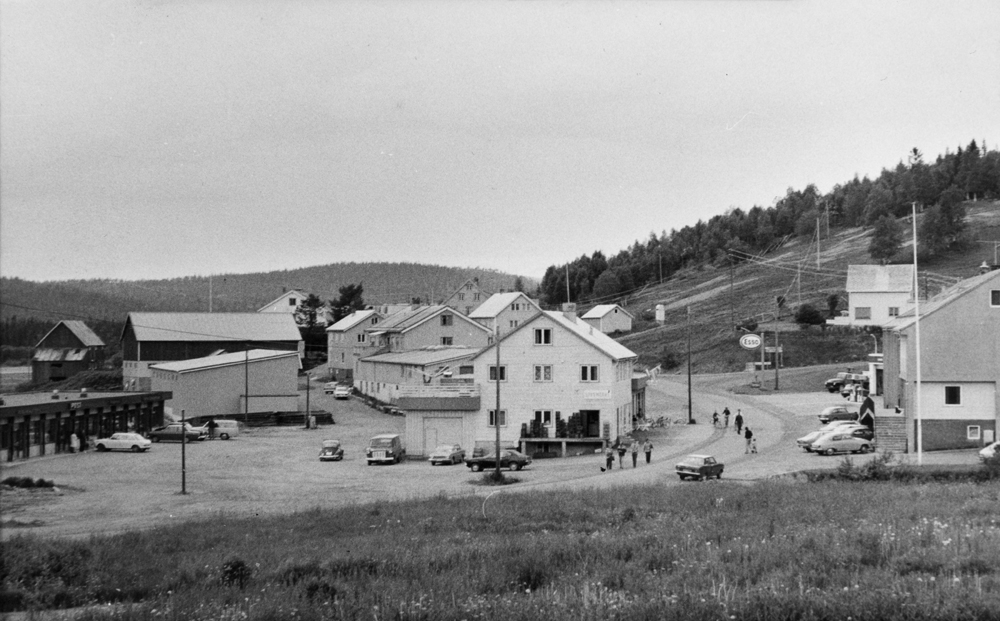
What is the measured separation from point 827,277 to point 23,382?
10028cm

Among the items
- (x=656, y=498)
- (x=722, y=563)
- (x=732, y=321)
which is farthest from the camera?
(x=732, y=321)

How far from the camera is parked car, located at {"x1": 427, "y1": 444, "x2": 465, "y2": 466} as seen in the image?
40.5 metres

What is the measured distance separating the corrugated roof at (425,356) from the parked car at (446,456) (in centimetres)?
1433

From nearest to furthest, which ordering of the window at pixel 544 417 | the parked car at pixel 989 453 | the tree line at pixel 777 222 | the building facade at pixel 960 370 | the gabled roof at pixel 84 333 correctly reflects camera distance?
the parked car at pixel 989 453
the building facade at pixel 960 370
the window at pixel 544 417
the gabled roof at pixel 84 333
the tree line at pixel 777 222

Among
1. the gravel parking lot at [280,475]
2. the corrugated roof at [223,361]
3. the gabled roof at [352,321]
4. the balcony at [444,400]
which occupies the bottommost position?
the gravel parking lot at [280,475]

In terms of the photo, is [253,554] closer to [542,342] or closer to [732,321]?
[542,342]

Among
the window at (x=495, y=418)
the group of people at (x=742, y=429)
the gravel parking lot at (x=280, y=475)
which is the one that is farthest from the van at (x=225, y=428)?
the group of people at (x=742, y=429)

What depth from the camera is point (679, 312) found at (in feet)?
401


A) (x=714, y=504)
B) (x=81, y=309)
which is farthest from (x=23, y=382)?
(x=714, y=504)

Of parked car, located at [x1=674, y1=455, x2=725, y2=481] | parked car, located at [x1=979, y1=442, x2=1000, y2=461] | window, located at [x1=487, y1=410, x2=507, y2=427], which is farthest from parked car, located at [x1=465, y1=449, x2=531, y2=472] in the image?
parked car, located at [x1=979, y1=442, x2=1000, y2=461]

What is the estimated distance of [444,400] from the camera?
43469 mm

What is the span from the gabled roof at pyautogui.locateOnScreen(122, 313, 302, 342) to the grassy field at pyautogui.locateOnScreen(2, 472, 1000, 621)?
5153 cm

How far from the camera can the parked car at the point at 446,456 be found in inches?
1596

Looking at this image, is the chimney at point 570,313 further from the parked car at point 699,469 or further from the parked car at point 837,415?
the parked car at point 699,469
